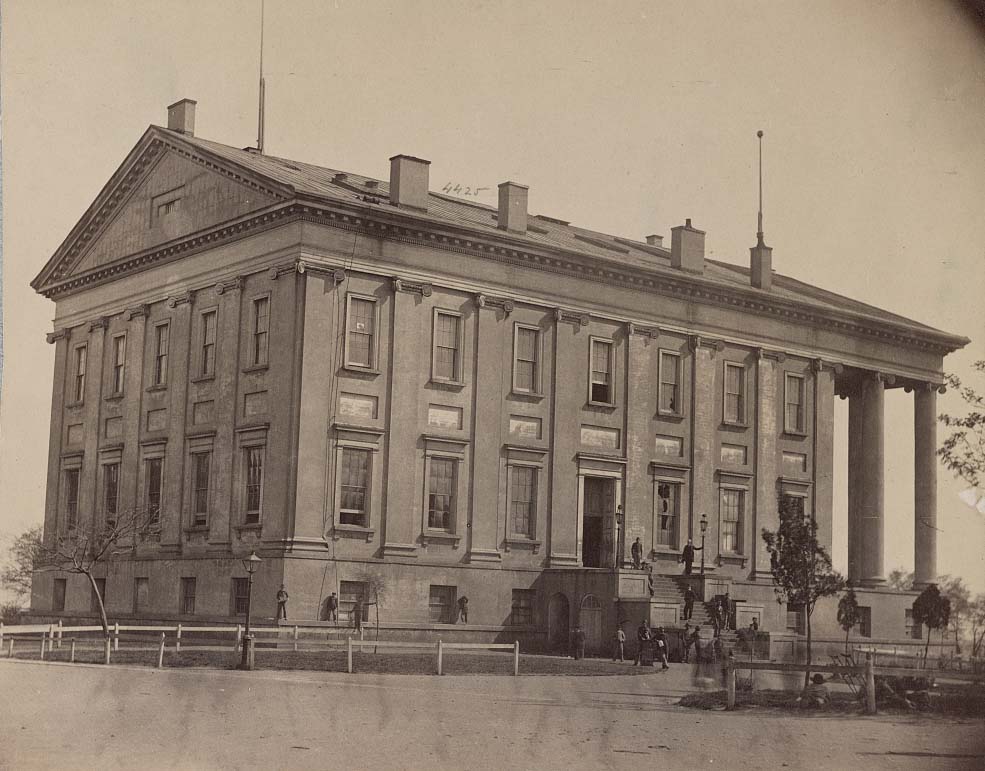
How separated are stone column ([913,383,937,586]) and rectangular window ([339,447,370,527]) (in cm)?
1616

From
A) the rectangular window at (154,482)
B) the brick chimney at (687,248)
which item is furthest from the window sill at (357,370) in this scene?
the brick chimney at (687,248)

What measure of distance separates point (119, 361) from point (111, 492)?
3.35 metres

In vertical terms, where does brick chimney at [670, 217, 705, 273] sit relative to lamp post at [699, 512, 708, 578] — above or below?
above

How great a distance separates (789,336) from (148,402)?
13.8 metres

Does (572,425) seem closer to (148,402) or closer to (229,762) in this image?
(148,402)

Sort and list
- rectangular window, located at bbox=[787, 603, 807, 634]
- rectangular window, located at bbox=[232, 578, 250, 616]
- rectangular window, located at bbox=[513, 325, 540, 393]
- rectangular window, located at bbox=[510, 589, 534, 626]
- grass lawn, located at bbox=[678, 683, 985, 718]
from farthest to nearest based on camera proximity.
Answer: rectangular window, located at bbox=[513, 325, 540, 393]
rectangular window, located at bbox=[510, 589, 534, 626]
rectangular window, located at bbox=[232, 578, 250, 616]
rectangular window, located at bbox=[787, 603, 807, 634]
grass lawn, located at bbox=[678, 683, 985, 718]

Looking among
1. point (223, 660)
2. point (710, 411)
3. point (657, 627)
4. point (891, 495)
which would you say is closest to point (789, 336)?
point (891, 495)

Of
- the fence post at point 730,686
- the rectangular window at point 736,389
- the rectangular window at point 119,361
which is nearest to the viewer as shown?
the fence post at point 730,686

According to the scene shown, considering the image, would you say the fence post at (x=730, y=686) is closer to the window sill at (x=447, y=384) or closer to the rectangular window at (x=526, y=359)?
the window sill at (x=447, y=384)

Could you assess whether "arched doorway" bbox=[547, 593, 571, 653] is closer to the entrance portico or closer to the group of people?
the group of people

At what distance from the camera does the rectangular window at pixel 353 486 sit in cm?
3381

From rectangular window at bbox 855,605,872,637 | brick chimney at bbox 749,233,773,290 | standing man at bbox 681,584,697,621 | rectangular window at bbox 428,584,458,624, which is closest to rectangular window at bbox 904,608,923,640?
rectangular window at bbox 855,605,872,637

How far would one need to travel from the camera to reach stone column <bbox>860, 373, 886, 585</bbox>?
68.2 ft

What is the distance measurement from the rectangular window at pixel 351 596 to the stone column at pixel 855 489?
13.2 meters
